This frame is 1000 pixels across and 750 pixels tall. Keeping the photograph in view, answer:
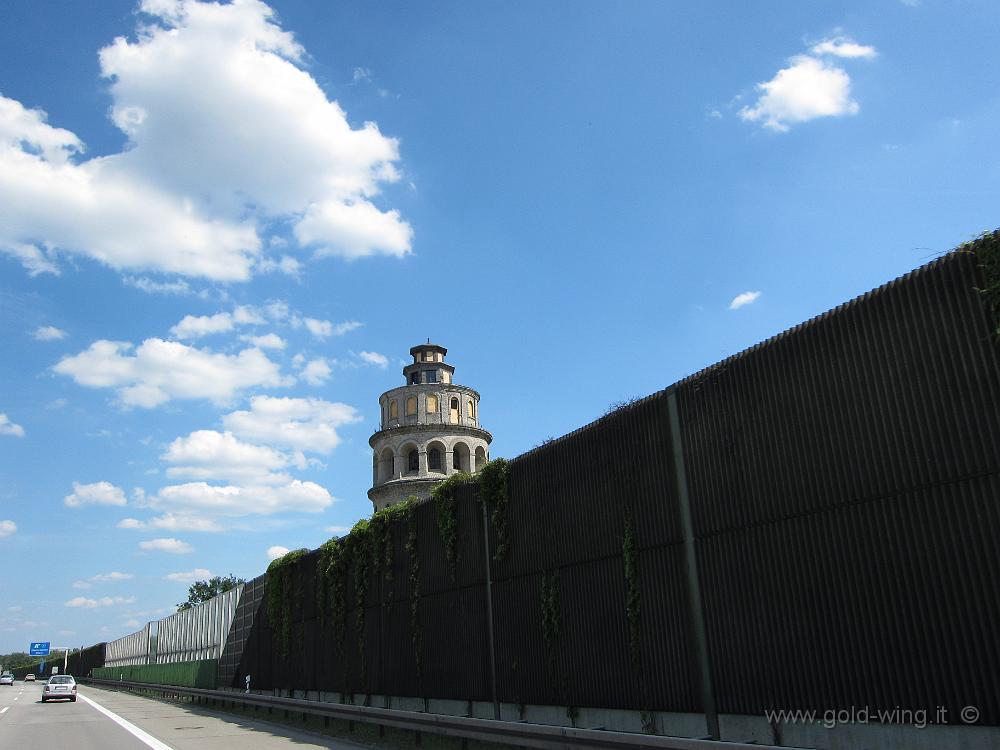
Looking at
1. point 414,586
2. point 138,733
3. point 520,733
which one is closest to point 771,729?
point 520,733

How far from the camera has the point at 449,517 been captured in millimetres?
20047

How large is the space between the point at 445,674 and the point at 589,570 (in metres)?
6.88

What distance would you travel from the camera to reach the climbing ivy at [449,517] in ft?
65.1

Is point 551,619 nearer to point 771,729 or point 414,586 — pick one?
point 771,729

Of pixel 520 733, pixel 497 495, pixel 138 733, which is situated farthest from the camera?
pixel 138 733

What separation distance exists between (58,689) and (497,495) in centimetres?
3219

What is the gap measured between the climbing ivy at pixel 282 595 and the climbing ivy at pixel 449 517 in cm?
1223

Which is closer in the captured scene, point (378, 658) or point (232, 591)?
point (378, 658)

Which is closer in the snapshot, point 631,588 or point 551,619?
point 631,588

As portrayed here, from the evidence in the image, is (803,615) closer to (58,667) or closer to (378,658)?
(378,658)

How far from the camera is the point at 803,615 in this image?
35.3 ft

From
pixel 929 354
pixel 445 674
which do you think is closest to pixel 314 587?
pixel 445 674

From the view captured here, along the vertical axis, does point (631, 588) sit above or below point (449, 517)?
below

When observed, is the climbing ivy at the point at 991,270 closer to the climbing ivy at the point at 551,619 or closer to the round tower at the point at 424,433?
the climbing ivy at the point at 551,619
